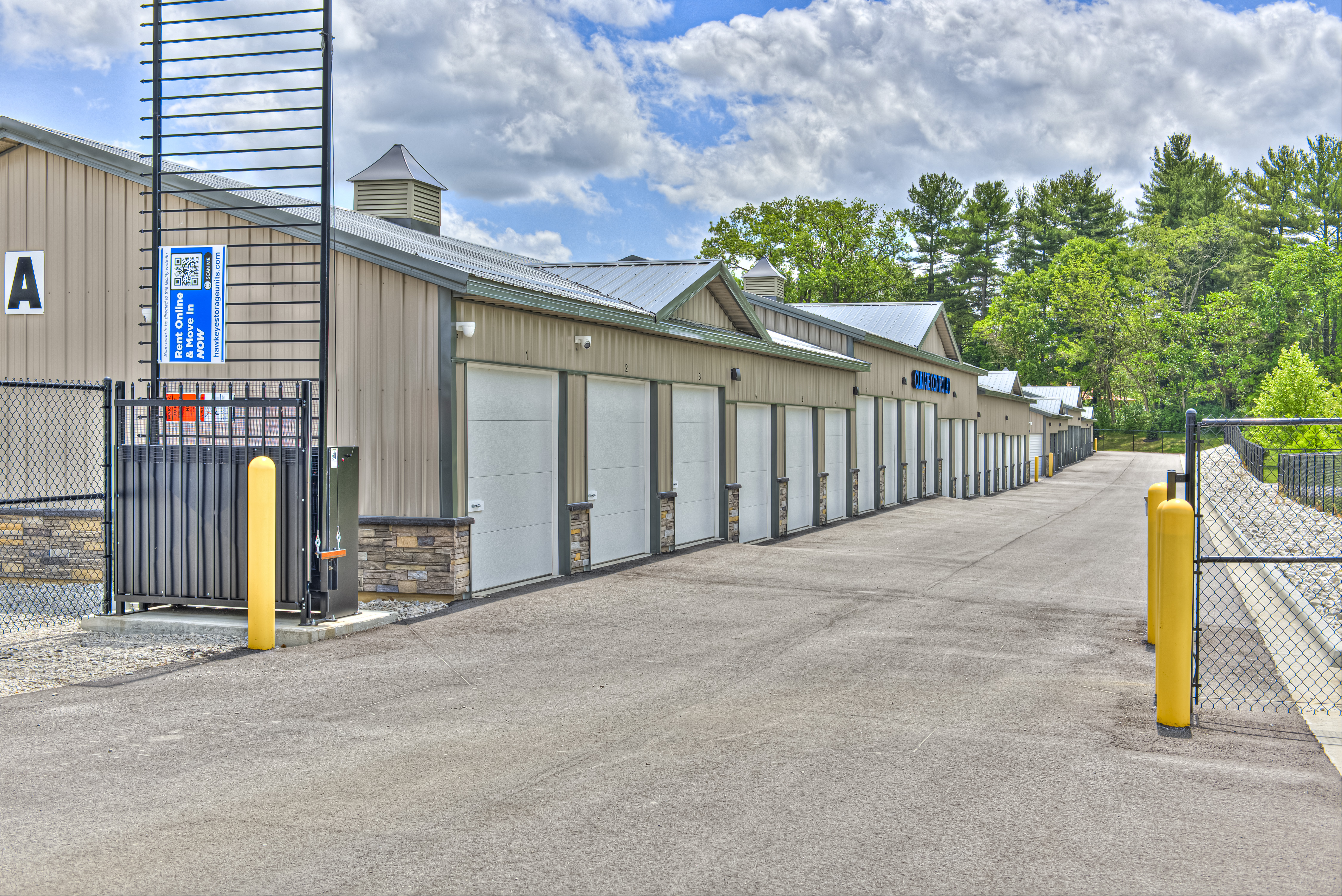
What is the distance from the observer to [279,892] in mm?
4184

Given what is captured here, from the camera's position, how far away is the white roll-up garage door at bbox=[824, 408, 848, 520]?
24.8 m

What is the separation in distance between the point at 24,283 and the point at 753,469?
39.6 ft

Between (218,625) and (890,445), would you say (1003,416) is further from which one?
(218,625)

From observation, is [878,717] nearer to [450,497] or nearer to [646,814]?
[646,814]

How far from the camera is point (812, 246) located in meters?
66.4

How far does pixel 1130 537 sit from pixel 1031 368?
68.2m

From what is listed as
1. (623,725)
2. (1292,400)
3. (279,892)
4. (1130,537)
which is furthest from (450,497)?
(1292,400)

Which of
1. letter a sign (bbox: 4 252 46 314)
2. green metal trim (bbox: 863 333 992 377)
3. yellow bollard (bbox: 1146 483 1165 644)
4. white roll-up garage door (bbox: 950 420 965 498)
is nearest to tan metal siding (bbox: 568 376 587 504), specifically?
letter a sign (bbox: 4 252 46 314)

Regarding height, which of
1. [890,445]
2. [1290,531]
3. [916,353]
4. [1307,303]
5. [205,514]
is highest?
[1307,303]

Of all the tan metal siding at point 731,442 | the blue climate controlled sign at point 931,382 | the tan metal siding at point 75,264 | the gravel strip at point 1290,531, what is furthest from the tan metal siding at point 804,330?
the tan metal siding at point 75,264

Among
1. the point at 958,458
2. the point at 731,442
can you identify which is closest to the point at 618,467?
the point at 731,442

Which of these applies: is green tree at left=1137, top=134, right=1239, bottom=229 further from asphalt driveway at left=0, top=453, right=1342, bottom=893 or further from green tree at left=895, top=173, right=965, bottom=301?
asphalt driveway at left=0, top=453, right=1342, bottom=893

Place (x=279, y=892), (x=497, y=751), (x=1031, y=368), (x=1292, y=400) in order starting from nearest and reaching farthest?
1. (x=279, y=892)
2. (x=497, y=751)
3. (x=1292, y=400)
4. (x=1031, y=368)

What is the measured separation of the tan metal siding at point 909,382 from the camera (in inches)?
1119
